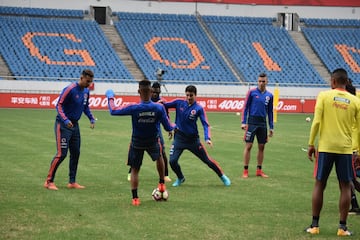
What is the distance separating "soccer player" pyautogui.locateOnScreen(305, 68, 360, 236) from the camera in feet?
31.4

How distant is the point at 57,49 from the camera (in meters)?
51.6

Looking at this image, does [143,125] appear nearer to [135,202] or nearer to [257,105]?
[135,202]

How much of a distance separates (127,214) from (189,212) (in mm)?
961

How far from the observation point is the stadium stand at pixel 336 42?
2239 inches

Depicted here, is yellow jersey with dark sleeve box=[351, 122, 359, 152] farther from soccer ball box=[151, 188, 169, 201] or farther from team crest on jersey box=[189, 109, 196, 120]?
team crest on jersey box=[189, 109, 196, 120]

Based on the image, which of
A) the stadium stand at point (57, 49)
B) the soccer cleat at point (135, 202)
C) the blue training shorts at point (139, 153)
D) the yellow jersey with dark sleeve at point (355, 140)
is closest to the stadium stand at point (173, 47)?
the stadium stand at point (57, 49)

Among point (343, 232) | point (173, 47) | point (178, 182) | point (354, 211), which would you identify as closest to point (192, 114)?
point (178, 182)

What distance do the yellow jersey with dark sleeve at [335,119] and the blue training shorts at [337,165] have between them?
0.08 metres

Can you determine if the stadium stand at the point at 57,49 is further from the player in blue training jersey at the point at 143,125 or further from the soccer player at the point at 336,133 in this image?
the soccer player at the point at 336,133

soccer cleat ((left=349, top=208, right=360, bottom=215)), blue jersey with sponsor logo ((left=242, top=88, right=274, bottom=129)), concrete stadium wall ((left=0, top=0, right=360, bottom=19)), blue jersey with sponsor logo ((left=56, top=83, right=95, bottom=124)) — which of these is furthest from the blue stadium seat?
soccer cleat ((left=349, top=208, right=360, bottom=215))

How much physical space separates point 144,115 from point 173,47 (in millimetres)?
43240

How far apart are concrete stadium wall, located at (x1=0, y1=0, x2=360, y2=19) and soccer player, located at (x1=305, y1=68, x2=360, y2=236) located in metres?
47.9

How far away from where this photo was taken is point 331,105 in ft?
31.3

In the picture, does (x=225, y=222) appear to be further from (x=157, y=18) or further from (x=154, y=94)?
(x=157, y=18)
